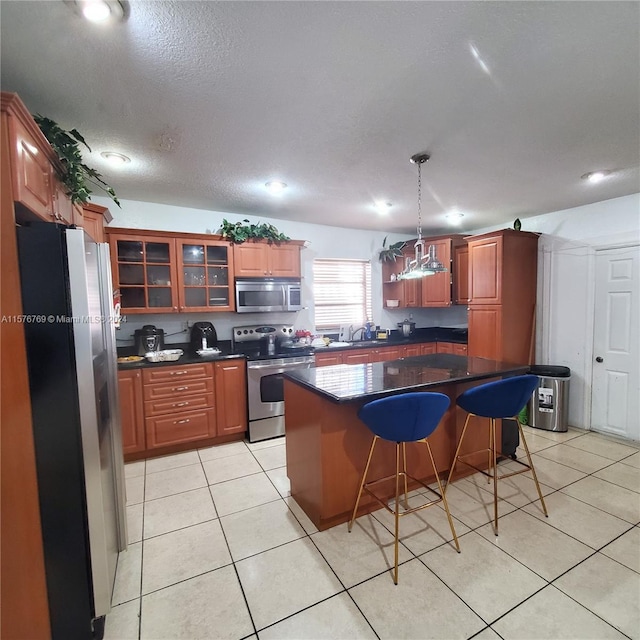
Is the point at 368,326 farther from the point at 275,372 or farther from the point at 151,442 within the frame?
the point at 151,442

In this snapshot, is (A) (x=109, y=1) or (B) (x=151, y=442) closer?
(A) (x=109, y=1)

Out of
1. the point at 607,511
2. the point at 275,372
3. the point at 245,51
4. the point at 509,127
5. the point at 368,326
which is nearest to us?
the point at 245,51

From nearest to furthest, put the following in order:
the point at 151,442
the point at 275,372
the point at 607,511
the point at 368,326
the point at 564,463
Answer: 1. the point at 607,511
2. the point at 564,463
3. the point at 151,442
4. the point at 275,372
5. the point at 368,326

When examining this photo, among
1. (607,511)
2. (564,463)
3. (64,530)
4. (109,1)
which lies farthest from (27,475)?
(564,463)

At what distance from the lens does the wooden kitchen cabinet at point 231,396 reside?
134 inches

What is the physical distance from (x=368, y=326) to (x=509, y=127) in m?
3.23

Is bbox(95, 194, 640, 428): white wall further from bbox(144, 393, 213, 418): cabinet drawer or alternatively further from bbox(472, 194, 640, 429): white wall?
bbox(144, 393, 213, 418): cabinet drawer

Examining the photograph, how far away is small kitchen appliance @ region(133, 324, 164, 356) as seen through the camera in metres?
3.41

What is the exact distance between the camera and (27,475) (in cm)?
128

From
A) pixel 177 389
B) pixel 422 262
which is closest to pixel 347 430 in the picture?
pixel 422 262

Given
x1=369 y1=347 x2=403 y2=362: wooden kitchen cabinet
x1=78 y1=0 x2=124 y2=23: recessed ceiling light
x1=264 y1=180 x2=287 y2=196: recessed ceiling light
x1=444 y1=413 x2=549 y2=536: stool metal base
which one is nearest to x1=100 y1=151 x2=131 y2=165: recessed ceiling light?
x1=264 y1=180 x2=287 y2=196: recessed ceiling light

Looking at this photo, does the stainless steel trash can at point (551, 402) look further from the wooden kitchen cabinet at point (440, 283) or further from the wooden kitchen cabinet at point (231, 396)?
the wooden kitchen cabinet at point (231, 396)

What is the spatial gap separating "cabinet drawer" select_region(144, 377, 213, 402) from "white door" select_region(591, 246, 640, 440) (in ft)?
13.9

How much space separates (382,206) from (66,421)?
338cm
